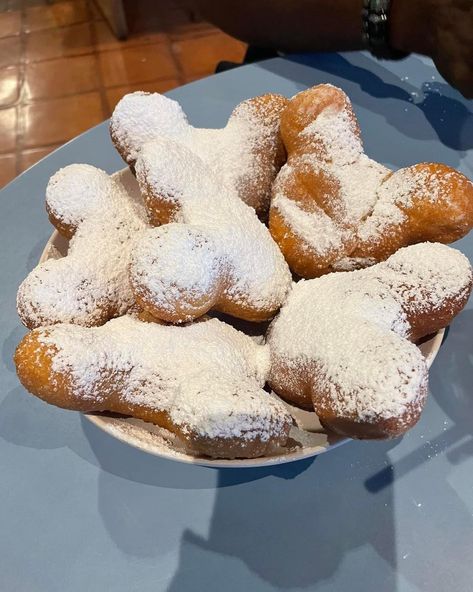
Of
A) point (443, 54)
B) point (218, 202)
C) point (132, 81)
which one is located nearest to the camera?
point (218, 202)

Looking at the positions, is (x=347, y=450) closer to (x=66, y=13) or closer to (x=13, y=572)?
(x=13, y=572)

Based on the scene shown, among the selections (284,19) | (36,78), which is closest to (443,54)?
(284,19)

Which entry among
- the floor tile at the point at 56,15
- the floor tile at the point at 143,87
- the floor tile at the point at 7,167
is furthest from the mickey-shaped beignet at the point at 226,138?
the floor tile at the point at 56,15

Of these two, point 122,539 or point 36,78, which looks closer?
point 122,539

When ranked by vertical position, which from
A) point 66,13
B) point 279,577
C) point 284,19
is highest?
point 284,19

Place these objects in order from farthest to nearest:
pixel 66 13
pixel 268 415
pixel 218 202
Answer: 1. pixel 66 13
2. pixel 218 202
3. pixel 268 415

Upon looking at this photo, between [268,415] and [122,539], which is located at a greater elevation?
[268,415]

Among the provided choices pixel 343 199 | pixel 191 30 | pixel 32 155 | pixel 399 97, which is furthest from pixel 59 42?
pixel 343 199

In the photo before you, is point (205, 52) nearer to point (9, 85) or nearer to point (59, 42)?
point (59, 42)
